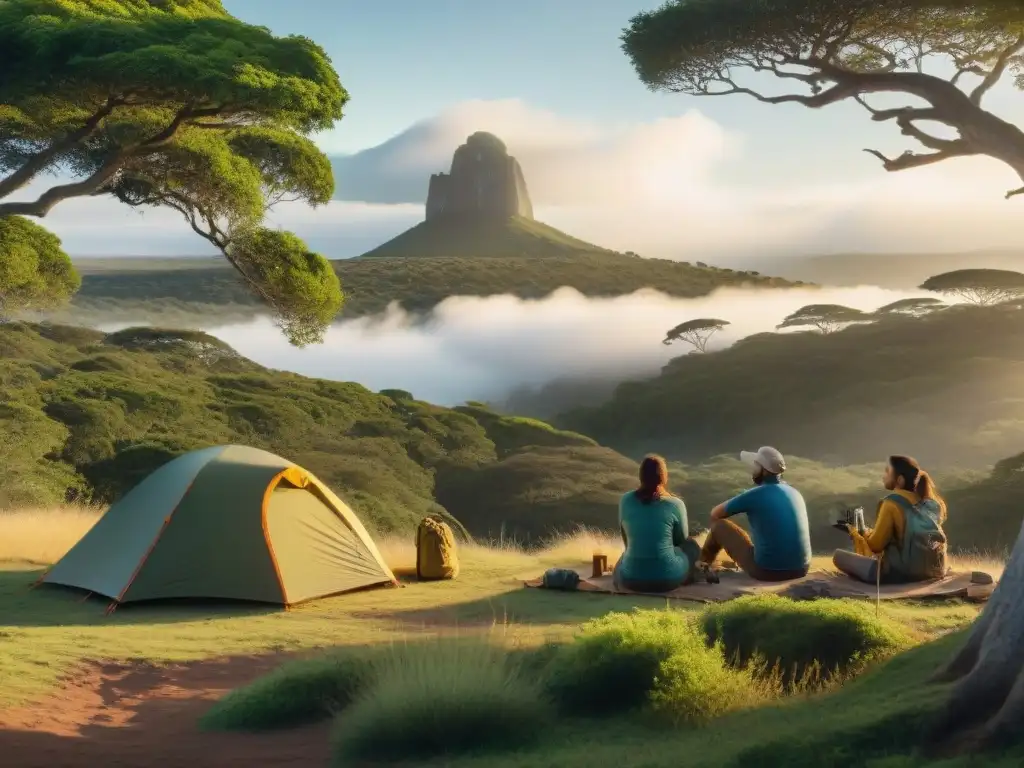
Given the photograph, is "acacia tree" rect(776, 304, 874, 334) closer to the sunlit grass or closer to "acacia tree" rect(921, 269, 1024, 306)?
"acacia tree" rect(921, 269, 1024, 306)

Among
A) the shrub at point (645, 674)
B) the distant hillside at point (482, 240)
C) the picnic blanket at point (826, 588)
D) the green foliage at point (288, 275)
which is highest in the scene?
the distant hillside at point (482, 240)

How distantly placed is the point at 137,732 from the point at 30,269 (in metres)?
Answer: 14.7

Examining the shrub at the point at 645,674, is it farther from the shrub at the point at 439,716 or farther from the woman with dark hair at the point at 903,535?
the woman with dark hair at the point at 903,535

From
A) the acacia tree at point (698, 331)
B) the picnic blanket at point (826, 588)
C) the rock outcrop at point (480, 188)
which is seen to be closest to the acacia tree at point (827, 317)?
the acacia tree at point (698, 331)

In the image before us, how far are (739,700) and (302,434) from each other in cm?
3356

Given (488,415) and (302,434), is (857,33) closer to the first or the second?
(302,434)

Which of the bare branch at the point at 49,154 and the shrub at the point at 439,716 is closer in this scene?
the shrub at the point at 439,716

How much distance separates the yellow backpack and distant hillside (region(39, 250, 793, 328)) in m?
67.8

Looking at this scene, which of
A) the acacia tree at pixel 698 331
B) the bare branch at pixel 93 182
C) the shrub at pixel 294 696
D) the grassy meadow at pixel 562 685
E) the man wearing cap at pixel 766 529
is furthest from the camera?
the acacia tree at pixel 698 331

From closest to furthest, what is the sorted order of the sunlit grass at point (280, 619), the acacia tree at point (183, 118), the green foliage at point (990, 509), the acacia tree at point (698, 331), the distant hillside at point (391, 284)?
1. the sunlit grass at point (280, 619)
2. the acacia tree at point (183, 118)
3. the green foliage at point (990, 509)
4. the acacia tree at point (698, 331)
5. the distant hillside at point (391, 284)

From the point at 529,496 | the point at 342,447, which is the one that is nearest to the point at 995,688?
the point at 342,447

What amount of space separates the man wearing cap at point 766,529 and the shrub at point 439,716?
14.8ft

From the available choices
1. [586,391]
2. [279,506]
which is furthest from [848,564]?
[586,391]

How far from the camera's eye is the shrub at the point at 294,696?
6.53 meters
